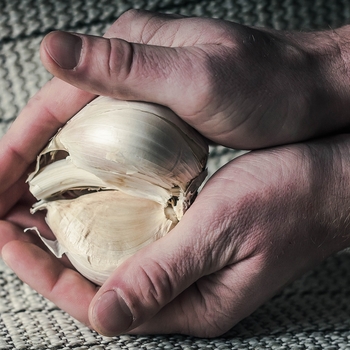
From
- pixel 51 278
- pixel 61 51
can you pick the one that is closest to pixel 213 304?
pixel 51 278

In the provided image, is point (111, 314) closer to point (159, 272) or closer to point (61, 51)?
point (159, 272)

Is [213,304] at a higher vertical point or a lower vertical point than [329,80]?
lower

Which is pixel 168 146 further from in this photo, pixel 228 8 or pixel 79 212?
pixel 228 8

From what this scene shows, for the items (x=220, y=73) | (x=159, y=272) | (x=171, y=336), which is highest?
(x=220, y=73)

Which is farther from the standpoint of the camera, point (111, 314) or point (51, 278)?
point (51, 278)

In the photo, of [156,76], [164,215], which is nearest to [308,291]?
[164,215]

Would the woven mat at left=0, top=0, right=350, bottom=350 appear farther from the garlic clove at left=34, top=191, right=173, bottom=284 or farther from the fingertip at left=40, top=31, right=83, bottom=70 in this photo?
the fingertip at left=40, top=31, right=83, bottom=70

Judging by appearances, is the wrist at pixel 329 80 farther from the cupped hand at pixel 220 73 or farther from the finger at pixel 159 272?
the finger at pixel 159 272

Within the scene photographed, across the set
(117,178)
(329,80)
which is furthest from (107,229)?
(329,80)
